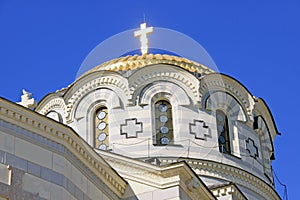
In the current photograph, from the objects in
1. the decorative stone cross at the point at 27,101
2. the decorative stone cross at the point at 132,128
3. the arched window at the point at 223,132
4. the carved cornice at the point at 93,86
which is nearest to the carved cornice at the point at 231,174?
the arched window at the point at 223,132

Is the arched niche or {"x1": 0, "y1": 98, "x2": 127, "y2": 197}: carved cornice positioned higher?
the arched niche

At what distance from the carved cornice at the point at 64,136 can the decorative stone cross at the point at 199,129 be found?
22.7 feet

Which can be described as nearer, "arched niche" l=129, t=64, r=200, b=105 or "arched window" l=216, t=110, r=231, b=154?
"arched niche" l=129, t=64, r=200, b=105

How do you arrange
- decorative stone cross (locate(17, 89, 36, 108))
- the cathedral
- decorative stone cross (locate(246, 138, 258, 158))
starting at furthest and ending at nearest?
decorative stone cross (locate(246, 138, 258, 158)) → the cathedral → decorative stone cross (locate(17, 89, 36, 108))

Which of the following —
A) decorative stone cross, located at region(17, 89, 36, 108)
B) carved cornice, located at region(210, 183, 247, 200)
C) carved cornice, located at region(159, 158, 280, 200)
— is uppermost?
decorative stone cross, located at region(17, 89, 36, 108)

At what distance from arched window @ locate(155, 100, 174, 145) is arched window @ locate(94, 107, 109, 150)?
1.34 meters

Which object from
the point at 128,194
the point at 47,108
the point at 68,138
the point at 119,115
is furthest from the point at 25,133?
the point at 47,108

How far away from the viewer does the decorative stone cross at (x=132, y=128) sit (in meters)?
22.9

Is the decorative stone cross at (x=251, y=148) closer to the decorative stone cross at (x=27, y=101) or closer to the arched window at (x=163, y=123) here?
the arched window at (x=163, y=123)

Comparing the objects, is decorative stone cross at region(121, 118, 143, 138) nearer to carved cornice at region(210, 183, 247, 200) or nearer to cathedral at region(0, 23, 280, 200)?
cathedral at region(0, 23, 280, 200)

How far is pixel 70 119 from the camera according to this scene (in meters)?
24.1

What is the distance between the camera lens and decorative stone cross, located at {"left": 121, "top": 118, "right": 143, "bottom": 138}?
902 inches

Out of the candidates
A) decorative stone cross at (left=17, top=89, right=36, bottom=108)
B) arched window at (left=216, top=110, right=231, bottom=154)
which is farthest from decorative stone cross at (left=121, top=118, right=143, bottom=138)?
decorative stone cross at (left=17, top=89, right=36, bottom=108)

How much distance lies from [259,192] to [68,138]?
9.97 m
